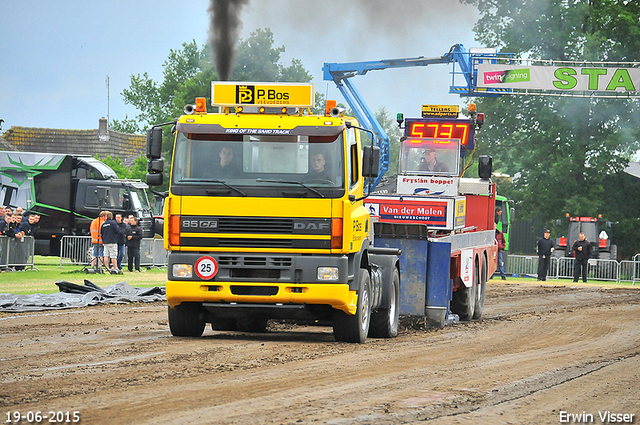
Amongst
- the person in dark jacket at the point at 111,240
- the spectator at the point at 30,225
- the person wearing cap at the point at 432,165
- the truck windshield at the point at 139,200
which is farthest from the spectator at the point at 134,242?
the person wearing cap at the point at 432,165

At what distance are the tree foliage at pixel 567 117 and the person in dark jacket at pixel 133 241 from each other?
23170mm

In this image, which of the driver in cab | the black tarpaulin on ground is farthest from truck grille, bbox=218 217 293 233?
the black tarpaulin on ground

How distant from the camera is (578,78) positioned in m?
33.4

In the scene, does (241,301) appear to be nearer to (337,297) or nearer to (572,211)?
(337,297)

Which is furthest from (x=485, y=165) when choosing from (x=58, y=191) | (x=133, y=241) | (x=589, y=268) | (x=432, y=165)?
(x=589, y=268)

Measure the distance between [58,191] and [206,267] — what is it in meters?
22.6

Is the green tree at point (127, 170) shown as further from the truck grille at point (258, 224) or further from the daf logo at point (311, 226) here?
the daf logo at point (311, 226)

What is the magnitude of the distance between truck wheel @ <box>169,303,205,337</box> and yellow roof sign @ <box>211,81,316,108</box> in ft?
8.88

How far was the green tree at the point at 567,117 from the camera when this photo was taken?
43.6 metres

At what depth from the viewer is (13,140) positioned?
6284 centimetres

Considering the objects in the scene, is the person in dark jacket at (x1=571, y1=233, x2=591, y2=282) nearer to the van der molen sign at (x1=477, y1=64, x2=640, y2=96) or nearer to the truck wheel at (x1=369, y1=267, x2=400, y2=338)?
the van der molen sign at (x1=477, y1=64, x2=640, y2=96)

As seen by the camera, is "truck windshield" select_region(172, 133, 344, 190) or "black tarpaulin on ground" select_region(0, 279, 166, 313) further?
"black tarpaulin on ground" select_region(0, 279, 166, 313)

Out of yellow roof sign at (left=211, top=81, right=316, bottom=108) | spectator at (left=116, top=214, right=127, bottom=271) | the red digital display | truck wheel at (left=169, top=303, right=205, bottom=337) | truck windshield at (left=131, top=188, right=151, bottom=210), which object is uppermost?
the red digital display

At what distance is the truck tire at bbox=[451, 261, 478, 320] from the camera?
16219mm
